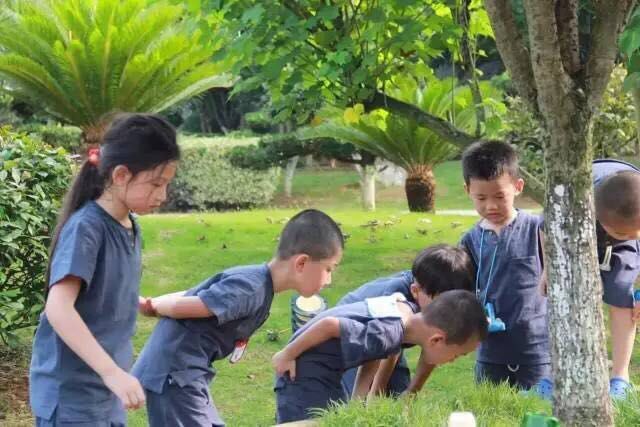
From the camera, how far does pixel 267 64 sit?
153 inches

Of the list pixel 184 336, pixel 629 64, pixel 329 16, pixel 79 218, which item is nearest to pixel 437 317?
pixel 184 336

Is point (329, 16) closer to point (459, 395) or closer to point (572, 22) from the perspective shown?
point (572, 22)

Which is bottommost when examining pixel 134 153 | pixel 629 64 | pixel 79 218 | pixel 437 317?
pixel 437 317

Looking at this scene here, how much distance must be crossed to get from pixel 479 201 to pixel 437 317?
697 millimetres

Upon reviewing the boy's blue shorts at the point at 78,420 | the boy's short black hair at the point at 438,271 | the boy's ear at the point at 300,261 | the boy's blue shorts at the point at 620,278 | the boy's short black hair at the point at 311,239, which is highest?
the boy's short black hair at the point at 311,239

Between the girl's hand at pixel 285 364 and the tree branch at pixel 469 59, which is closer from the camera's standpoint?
the girl's hand at pixel 285 364

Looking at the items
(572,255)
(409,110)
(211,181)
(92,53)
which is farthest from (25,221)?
(211,181)

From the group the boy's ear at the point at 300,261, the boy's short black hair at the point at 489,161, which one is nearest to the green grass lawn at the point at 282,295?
the boy's ear at the point at 300,261

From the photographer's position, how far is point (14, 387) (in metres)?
5.43

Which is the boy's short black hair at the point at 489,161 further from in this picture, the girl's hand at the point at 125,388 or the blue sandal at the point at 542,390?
the girl's hand at the point at 125,388

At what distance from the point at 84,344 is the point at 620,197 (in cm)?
194

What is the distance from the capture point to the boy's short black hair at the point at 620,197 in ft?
10.4

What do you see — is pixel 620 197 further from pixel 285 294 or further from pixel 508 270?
pixel 285 294

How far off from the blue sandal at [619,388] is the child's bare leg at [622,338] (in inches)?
2.5
